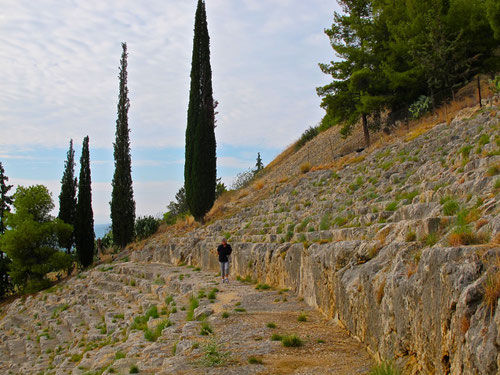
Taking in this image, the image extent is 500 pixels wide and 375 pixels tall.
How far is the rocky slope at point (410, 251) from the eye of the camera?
3723 millimetres

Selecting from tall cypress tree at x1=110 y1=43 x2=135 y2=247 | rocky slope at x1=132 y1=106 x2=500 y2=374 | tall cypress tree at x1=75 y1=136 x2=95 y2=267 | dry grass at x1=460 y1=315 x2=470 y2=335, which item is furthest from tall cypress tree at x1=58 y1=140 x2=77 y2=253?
dry grass at x1=460 y1=315 x2=470 y2=335

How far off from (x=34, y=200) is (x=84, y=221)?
152 inches

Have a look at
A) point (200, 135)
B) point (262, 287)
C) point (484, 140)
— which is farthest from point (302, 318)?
point (200, 135)

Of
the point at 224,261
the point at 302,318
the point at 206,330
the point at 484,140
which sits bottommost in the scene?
the point at 206,330

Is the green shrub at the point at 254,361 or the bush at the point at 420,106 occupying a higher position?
the bush at the point at 420,106

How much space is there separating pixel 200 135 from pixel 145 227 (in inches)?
399

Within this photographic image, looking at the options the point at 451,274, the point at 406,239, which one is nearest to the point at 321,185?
the point at 406,239

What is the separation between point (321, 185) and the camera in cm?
2012

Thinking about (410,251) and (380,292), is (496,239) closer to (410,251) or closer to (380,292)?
(410,251)

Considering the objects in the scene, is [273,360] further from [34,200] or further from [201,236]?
[34,200]

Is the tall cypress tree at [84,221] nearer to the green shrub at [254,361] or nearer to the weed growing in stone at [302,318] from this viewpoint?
the weed growing in stone at [302,318]

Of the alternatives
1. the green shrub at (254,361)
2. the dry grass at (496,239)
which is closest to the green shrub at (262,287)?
the green shrub at (254,361)

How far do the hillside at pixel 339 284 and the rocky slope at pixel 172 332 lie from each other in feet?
0.16

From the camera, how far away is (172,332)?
8859 mm
